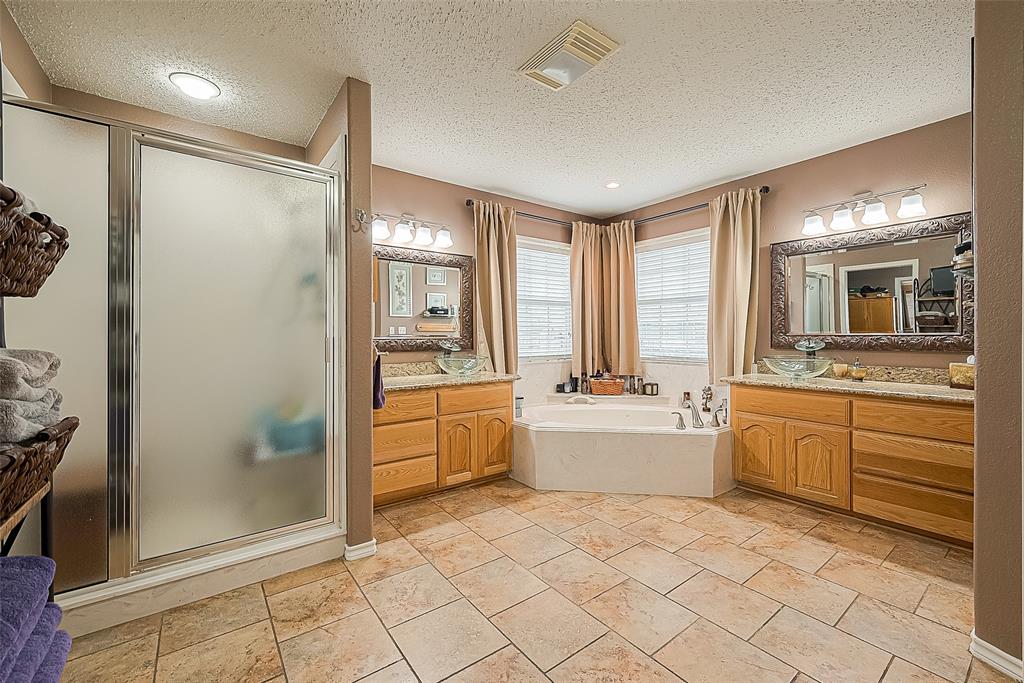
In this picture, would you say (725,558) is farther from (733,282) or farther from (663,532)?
(733,282)

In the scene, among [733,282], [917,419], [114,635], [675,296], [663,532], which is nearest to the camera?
[114,635]

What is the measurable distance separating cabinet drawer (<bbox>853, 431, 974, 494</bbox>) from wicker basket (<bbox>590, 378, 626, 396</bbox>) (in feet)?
6.84

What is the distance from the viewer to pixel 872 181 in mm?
3211

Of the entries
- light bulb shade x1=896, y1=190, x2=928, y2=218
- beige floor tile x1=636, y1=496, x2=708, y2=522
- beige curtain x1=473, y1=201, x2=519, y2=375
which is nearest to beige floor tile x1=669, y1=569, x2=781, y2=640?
beige floor tile x1=636, y1=496, x2=708, y2=522

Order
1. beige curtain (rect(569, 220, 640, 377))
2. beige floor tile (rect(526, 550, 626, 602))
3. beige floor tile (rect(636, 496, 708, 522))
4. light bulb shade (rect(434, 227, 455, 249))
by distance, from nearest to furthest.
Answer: beige floor tile (rect(526, 550, 626, 602)) → beige floor tile (rect(636, 496, 708, 522)) → light bulb shade (rect(434, 227, 455, 249)) → beige curtain (rect(569, 220, 640, 377))

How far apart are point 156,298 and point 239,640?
147 cm

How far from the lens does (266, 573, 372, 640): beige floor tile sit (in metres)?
1.88

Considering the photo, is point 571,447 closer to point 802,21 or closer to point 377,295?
point 377,295

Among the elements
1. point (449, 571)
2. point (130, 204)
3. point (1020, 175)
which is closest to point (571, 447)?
point (449, 571)

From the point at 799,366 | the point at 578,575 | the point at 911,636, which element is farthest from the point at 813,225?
the point at 578,575

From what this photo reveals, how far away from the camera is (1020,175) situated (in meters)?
1.50

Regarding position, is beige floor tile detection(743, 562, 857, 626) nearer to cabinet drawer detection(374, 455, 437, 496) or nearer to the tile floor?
the tile floor

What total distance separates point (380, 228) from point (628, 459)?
8.68 feet

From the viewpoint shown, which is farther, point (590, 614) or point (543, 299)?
point (543, 299)
